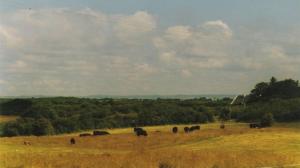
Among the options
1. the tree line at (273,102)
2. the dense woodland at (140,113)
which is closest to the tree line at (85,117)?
the dense woodland at (140,113)

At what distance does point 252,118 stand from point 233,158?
78237mm

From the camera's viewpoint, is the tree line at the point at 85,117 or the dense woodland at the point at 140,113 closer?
the dense woodland at the point at 140,113

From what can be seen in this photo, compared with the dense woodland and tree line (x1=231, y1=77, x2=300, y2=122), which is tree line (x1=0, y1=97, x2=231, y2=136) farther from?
tree line (x1=231, y1=77, x2=300, y2=122)

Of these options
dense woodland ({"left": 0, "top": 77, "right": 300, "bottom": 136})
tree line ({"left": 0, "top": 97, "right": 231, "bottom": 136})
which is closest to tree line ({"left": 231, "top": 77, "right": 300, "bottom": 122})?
dense woodland ({"left": 0, "top": 77, "right": 300, "bottom": 136})

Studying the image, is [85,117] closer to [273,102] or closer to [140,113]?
[140,113]

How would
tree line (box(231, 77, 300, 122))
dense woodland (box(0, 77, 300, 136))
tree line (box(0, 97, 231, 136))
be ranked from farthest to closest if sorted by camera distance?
tree line (box(0, 97, 231, 136))
dense woodland (box(0, 77, 300, 136))
tree line (box(231, 77, 300, 122))

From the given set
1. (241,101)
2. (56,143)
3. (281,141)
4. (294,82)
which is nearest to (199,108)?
(241,101)

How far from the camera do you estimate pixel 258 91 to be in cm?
14562

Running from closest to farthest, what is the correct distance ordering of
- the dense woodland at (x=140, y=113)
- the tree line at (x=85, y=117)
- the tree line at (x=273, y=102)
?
the tree line at (x=273, y=102) < the dense woodland at (x=140, y=113) < the tree line at (x=85, y=117)

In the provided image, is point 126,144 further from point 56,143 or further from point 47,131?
point 47,131

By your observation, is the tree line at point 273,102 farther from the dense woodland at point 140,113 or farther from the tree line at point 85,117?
the tree line at point 85,117

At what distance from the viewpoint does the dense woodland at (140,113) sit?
107 meters

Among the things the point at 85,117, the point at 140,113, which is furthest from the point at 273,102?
the point at 85,117

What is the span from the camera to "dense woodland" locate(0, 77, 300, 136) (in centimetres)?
10662
